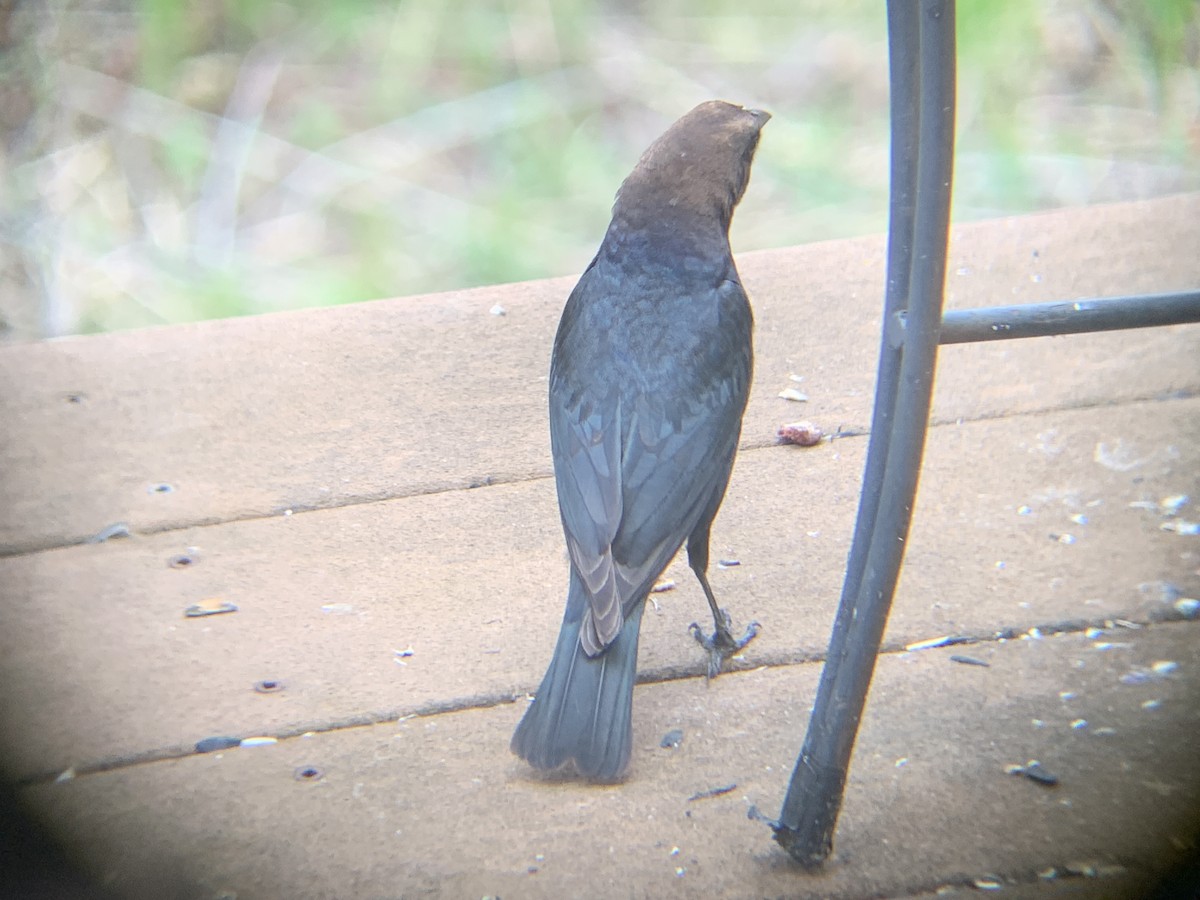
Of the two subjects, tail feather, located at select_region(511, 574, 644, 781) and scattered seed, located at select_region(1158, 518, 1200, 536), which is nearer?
tail feather, located at select_region(511, 574, 644, 781)

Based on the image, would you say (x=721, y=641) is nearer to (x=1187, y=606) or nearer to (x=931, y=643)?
A: (x=931, y=643)

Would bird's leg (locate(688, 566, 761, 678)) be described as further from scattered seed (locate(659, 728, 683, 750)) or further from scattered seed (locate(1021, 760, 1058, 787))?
scattered seed (locate(1021, 760, 1058, 787))

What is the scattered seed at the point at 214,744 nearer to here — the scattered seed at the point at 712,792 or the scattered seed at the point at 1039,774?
the scattered seed at the point at 712,792

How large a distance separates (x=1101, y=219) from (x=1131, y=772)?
7.05 feet

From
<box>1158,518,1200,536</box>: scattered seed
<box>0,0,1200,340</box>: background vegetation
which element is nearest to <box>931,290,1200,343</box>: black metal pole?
<box>1158,518,1200,536</box>: scattered seed

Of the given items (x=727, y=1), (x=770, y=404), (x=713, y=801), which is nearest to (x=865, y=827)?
(x=713, y=801)

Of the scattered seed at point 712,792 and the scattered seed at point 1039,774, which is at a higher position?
the scattered seed at point 1039,774

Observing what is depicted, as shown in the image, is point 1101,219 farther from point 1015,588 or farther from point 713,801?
point 713,801

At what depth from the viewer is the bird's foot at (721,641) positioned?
7.63 feet

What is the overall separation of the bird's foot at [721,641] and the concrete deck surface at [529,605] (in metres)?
0.02

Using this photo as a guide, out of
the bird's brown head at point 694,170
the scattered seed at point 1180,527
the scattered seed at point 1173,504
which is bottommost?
the scattered seed at point 1180,527

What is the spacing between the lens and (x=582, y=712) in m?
2.08

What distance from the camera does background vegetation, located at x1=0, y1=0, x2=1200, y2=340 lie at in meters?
5.66

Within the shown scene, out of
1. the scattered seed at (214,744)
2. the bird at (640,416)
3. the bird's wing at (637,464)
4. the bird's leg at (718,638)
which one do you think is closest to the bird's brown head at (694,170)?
the bird at (640,416)
